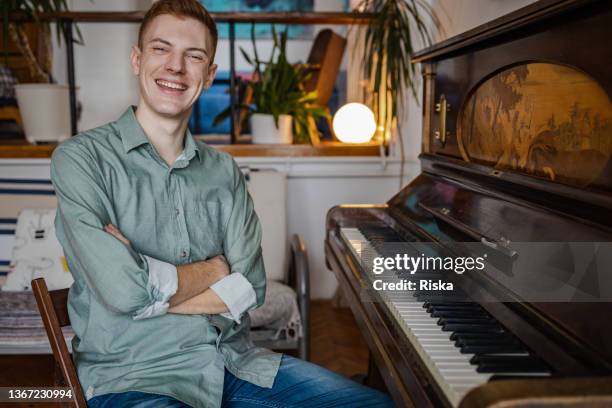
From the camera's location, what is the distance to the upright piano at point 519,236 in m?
0.92

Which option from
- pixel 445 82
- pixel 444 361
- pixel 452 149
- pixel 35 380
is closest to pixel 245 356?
pixel 444 361

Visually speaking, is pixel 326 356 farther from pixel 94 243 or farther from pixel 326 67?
pixel 326 67

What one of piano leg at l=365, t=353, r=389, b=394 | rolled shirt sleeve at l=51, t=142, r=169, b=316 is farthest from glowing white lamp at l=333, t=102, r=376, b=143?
rolled shirt sleeve at l=51, t=142, r=169, b=316

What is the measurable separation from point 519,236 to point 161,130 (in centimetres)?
84

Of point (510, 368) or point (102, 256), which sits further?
point (102, 256)

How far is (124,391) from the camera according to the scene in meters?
1.27

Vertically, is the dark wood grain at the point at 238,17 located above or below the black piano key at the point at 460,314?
above

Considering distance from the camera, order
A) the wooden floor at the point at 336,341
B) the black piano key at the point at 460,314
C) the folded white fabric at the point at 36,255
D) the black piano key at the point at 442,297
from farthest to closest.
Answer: the wooden floor at the point at 336,341
the folded white fabric at the point at 36,255
the black piano key at the point at 442,297
the black piano key at the point at 460,314

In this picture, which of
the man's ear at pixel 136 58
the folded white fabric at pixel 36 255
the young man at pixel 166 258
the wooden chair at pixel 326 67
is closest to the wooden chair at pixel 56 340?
the young man at pixel 166 258

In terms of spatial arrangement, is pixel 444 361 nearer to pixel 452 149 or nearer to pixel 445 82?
pixel 452 149

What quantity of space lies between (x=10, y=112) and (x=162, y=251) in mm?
4226

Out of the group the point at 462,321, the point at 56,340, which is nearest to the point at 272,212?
the point at 56,340

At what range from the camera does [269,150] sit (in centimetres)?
337

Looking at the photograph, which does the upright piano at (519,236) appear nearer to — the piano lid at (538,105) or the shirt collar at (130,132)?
the piano lid at (538,105)
